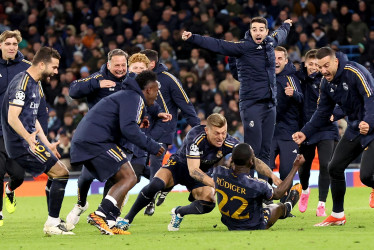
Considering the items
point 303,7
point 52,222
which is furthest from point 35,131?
point 303,7

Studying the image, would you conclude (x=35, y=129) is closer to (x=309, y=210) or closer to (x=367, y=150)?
(x=367, y=150)

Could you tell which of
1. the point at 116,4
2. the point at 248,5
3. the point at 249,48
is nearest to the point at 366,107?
the point at 249,48

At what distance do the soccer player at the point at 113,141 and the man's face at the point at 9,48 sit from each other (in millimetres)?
2397

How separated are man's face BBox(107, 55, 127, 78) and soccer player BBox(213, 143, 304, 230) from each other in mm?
2553

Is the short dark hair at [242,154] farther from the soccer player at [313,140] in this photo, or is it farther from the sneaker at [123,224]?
the soccer player at [313,140]

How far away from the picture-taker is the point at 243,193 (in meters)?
9.68

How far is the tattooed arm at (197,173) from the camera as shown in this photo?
397 inches

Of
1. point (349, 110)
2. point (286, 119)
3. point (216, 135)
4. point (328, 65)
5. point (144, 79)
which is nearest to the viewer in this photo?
point (144, 79)

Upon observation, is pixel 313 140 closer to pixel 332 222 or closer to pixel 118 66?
pixel 332 222

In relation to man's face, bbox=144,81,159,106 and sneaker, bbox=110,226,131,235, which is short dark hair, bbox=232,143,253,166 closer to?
man's face, bbox=144,81,159,106

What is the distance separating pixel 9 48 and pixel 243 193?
4.06m

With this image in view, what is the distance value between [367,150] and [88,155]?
127 inches

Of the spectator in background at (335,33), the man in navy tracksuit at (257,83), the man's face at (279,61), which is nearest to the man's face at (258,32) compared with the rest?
the man in navy tracksuit at (257,83)

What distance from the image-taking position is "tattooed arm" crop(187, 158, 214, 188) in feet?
33.1
